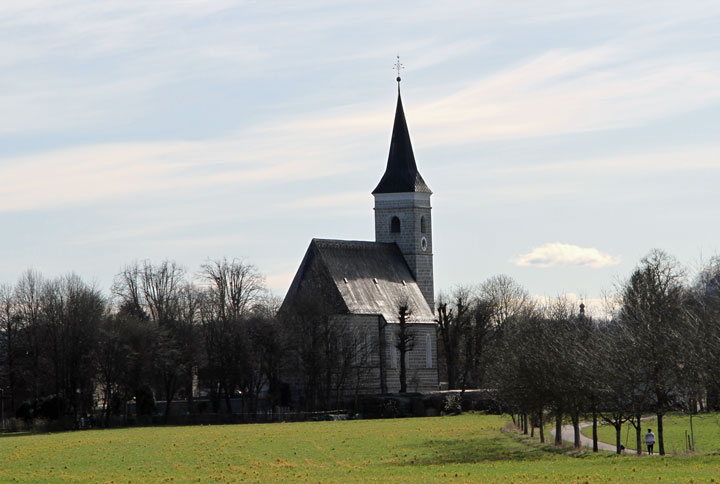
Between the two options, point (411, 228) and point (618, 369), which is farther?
point (411, 228)

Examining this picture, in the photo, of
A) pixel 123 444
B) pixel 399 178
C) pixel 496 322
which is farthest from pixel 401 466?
pixel 496 322

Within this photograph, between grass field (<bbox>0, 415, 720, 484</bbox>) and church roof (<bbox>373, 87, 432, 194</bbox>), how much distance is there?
148 feet

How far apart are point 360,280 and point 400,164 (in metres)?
11.5

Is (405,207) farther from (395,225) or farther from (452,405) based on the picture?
(452,405)

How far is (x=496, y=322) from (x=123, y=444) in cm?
6883

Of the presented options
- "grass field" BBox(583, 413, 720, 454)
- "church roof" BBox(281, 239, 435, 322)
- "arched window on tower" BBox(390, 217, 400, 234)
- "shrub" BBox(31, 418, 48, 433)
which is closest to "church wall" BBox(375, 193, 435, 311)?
"arched window on tower" BBox(390, 217, 400, 234)

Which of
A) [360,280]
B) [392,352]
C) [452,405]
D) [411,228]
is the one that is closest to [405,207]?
[411,228]

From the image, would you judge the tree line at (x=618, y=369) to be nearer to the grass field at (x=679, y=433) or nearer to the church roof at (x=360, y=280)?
the grass field at (x=679, y=433)

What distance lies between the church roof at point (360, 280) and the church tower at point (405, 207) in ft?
3.76

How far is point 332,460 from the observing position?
3688 cm

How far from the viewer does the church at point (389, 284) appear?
296ft

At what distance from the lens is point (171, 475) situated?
31781 mm

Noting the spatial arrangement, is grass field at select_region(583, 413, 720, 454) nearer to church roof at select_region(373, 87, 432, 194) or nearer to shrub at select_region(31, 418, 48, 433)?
shrub at select_region(31, 418, 48, 433)

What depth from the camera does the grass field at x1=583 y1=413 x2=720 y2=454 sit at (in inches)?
1655
